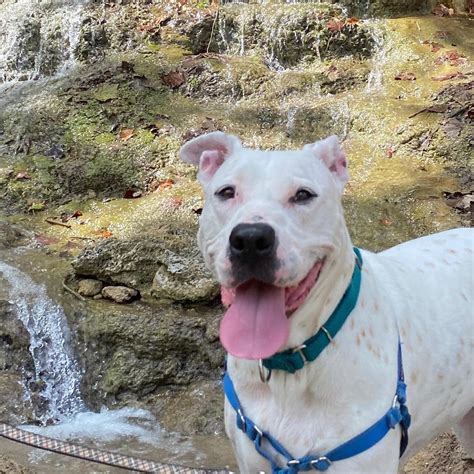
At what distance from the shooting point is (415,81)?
8.67m

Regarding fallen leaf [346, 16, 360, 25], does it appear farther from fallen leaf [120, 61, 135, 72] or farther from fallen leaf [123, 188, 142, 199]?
fallen leaf [123, 188, 142, 199]

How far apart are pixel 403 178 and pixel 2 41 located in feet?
21.4

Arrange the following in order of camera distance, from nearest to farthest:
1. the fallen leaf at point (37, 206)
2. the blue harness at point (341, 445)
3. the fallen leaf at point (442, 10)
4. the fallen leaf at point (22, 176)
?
the blue harness at point (341, 445) → the fallen leaf at point (37, 206) → the fallen leaf at point (22, 176) → the fallen leaf at point (442, 10)

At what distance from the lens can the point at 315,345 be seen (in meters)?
2.53

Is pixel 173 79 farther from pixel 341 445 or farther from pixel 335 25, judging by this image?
pixel 341 445

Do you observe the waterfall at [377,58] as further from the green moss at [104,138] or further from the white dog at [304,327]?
the white dog at [304,327]

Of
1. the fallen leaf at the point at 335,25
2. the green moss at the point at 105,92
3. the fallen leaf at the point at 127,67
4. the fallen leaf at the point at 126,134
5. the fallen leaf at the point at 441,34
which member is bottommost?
the fallen leaf at the point at 126,134

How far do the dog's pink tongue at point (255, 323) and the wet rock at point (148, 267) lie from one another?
3.49 meters

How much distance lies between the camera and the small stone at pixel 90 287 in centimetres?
616

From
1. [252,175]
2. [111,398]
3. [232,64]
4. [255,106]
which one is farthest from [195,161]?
[232,64]

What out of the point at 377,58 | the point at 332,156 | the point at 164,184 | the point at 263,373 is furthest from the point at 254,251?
the point at 377,58

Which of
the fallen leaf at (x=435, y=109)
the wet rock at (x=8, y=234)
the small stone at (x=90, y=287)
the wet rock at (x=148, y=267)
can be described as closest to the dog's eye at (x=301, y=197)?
the wet rock at (x=148, y=267)

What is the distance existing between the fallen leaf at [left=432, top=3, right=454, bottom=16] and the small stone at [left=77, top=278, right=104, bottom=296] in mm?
6802

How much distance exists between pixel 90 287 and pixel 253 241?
162 inches
